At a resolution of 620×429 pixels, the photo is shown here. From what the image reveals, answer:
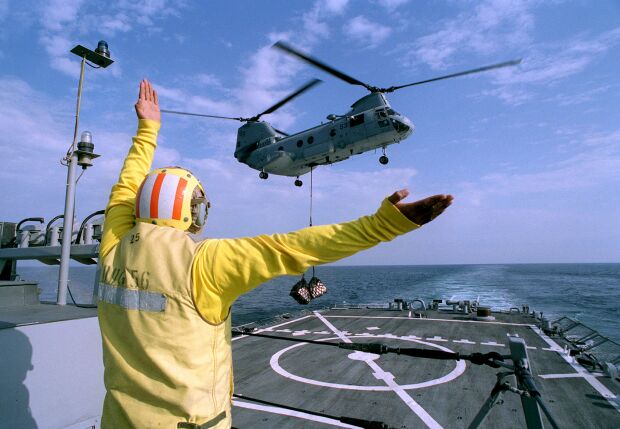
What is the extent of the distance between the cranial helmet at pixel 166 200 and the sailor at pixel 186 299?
0.05 m

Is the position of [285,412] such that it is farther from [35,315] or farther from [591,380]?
[591,380]

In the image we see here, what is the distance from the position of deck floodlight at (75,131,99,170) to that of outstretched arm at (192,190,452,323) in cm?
549

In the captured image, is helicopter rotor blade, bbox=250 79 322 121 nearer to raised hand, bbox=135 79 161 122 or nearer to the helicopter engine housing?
the helicopter engine housing

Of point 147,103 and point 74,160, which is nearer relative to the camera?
point 147,103

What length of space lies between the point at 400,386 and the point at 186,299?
9.62 metres

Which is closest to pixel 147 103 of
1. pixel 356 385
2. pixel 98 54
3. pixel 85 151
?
pixel 85 151

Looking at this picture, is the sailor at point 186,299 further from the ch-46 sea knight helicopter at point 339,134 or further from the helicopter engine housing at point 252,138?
the helicopter engine housing at point 252,138

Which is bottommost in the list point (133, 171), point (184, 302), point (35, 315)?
point (35, 315)

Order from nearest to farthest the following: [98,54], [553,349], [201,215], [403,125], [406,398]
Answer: [201,215] → [98,54] → [406,398] → [553,349] → [403,125]

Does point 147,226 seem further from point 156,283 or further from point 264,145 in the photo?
point 264,145

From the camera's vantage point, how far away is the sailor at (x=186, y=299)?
183cm

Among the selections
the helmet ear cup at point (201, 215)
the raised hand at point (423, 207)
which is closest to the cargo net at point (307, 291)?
the helmet ear cup at point (201, 215)

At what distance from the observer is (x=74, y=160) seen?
19.8ft

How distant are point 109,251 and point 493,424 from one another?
891cm
